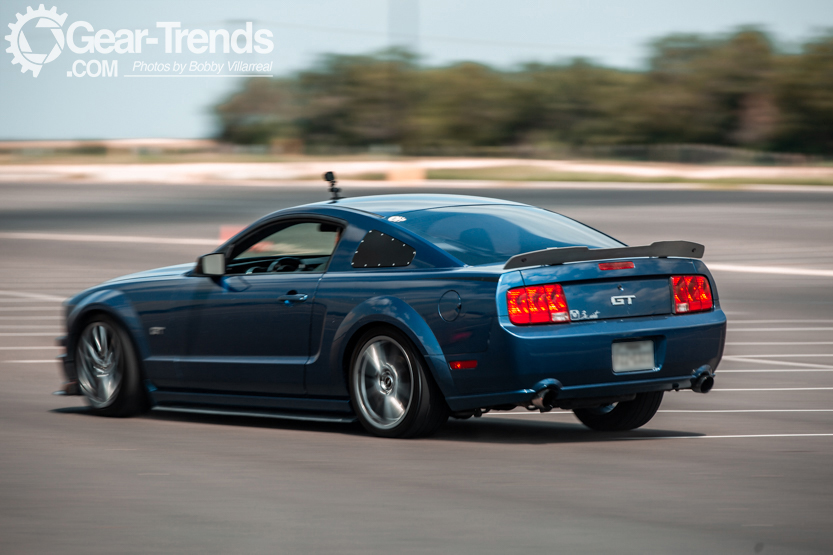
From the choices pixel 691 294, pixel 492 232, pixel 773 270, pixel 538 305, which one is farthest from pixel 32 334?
pixel 773 270

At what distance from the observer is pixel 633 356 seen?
6.93 m

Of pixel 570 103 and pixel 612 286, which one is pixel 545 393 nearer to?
pixel 612 286

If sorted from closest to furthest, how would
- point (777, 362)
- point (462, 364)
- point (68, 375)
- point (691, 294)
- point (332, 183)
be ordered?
point (462, 364) < point (691, 294) < point (68, 375) < point (332, 183) < point (777, 362)

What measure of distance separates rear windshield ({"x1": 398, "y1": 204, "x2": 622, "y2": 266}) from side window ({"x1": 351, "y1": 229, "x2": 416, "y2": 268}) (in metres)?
0.13

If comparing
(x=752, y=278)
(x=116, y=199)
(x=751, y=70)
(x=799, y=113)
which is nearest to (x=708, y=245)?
(x=752, y=278)

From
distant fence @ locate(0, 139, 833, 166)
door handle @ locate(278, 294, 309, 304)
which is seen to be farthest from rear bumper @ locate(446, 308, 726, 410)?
distant fence @ locate(0, 139, 833, 166)

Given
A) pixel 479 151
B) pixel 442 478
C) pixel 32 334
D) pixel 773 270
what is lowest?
pixel 442 478

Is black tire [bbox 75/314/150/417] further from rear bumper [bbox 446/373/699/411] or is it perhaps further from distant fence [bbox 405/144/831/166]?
distant fence [bbox 405/144/831/166]

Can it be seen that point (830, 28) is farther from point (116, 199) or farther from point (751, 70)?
point (116, 199)

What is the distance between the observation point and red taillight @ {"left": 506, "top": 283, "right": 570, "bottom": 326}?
669 cm

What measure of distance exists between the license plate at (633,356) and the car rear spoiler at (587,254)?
0.49 meters

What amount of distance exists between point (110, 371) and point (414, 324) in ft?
8.57

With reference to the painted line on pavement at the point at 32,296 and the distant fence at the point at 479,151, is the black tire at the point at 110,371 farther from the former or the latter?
the distant fence at the point at 479,151

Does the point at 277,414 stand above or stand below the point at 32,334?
below
